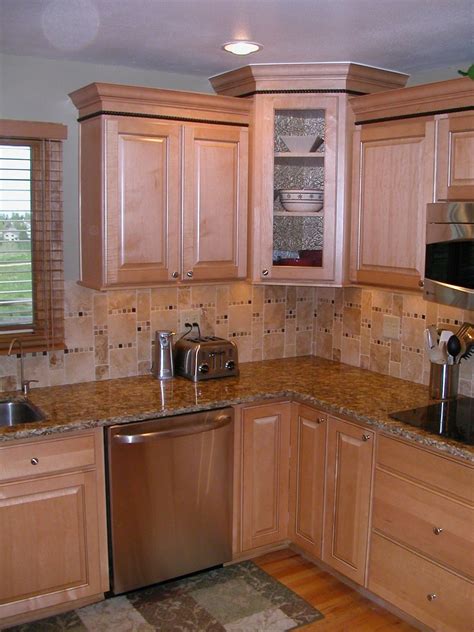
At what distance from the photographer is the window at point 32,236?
125 inches

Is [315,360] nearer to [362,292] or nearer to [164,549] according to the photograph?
[362,292]

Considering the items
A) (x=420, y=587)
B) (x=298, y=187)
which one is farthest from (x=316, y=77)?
(x=420, y=587)

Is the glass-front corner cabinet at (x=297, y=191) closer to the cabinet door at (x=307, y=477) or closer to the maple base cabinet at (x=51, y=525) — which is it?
the cabinet door at (x=307, y=477)

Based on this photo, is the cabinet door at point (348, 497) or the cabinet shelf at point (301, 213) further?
the cabinet shelf at point (301, 213)

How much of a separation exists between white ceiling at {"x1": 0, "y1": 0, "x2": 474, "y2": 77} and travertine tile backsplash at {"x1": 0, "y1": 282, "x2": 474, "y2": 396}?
3.56 feet

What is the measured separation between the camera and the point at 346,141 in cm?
332

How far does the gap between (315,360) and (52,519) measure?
1768 mm

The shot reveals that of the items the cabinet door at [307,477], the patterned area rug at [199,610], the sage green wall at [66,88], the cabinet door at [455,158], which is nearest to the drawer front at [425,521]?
the cabinet door at [307,477]

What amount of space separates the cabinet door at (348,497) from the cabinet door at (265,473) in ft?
0.94

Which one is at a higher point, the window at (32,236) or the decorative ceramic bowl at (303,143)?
the decorative ceramic bowl at (303,143)

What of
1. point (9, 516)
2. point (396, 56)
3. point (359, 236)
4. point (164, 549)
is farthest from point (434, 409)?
point (9, 516)

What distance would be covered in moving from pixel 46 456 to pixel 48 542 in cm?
36

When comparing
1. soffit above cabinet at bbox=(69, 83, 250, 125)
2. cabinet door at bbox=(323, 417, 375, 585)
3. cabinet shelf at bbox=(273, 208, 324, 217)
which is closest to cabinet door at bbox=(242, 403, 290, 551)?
cabinet door at bbox=(323, 417, 375, 585)

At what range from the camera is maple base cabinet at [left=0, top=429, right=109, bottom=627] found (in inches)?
108
